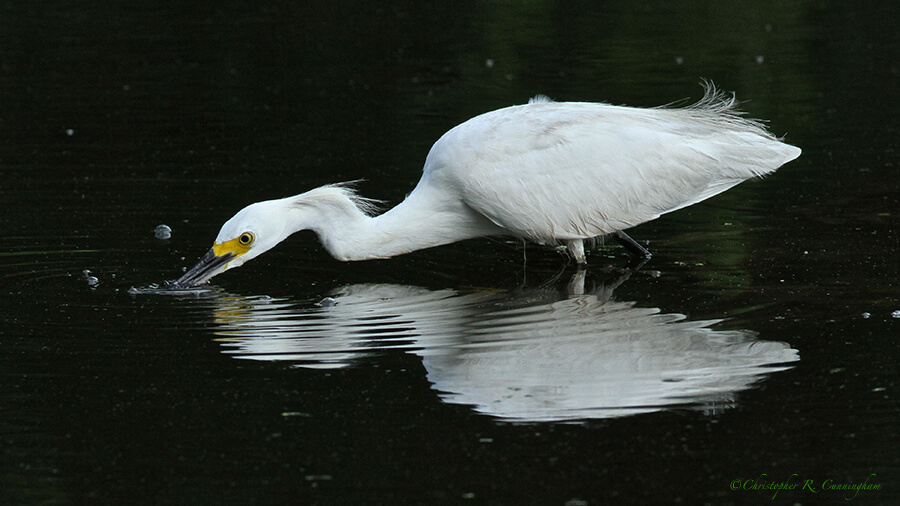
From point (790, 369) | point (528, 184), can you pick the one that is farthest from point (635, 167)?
point (790, 369)

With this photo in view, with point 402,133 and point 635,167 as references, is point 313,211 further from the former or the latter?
point 402,133

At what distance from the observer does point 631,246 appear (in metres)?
10.9

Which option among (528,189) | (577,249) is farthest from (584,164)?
(577,249)

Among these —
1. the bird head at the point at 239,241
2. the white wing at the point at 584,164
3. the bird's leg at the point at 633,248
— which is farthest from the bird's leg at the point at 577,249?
the bird head at the point at 239,241

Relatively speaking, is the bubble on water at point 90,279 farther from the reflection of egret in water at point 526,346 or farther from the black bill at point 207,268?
the reflection of egret in water at point 526,346

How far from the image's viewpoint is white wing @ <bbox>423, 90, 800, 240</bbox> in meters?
10.1

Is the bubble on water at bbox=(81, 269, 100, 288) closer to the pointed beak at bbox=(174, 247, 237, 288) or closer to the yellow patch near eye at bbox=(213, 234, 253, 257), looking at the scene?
the pointed beak at bbox=(174, 247, 237, 288)

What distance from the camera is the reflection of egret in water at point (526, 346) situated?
740 centimetres

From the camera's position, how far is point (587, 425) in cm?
689

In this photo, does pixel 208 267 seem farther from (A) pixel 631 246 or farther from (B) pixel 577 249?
(A) pixel 631 246

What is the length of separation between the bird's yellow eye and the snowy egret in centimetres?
1

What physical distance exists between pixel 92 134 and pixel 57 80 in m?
3.96

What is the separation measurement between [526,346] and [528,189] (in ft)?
6.83

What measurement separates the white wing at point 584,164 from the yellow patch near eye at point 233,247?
1.65 metres
